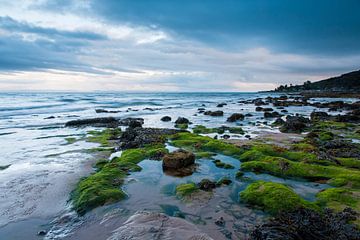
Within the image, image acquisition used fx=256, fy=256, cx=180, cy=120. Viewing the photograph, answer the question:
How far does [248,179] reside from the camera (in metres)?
9.32

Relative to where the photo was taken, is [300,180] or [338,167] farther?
[338,167]

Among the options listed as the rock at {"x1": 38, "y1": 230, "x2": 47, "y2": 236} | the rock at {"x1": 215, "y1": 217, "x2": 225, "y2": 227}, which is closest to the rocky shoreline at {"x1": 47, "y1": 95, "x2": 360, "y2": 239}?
the rock at {"x1": 215, "y1": 217, "x2": 225, "y2": 227}

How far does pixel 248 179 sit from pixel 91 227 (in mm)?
5626

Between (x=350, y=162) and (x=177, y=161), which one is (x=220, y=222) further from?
(x=350, y=162)

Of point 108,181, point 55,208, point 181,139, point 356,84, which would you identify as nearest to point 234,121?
point 181,139

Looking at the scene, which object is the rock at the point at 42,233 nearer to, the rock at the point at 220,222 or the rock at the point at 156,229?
the rock at the point at 156,229

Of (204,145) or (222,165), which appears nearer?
(222,165)

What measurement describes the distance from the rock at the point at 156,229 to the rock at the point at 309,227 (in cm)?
132

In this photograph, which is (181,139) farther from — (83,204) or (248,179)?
(83,204)

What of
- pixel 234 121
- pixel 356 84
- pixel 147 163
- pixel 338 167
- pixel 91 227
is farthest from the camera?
pixel 356 84

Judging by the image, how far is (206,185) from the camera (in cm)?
846

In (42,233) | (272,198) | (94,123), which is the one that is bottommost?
(94,123)

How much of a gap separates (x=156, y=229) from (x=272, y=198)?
11.5 feet

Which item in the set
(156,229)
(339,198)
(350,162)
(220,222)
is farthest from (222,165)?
(156,229)
